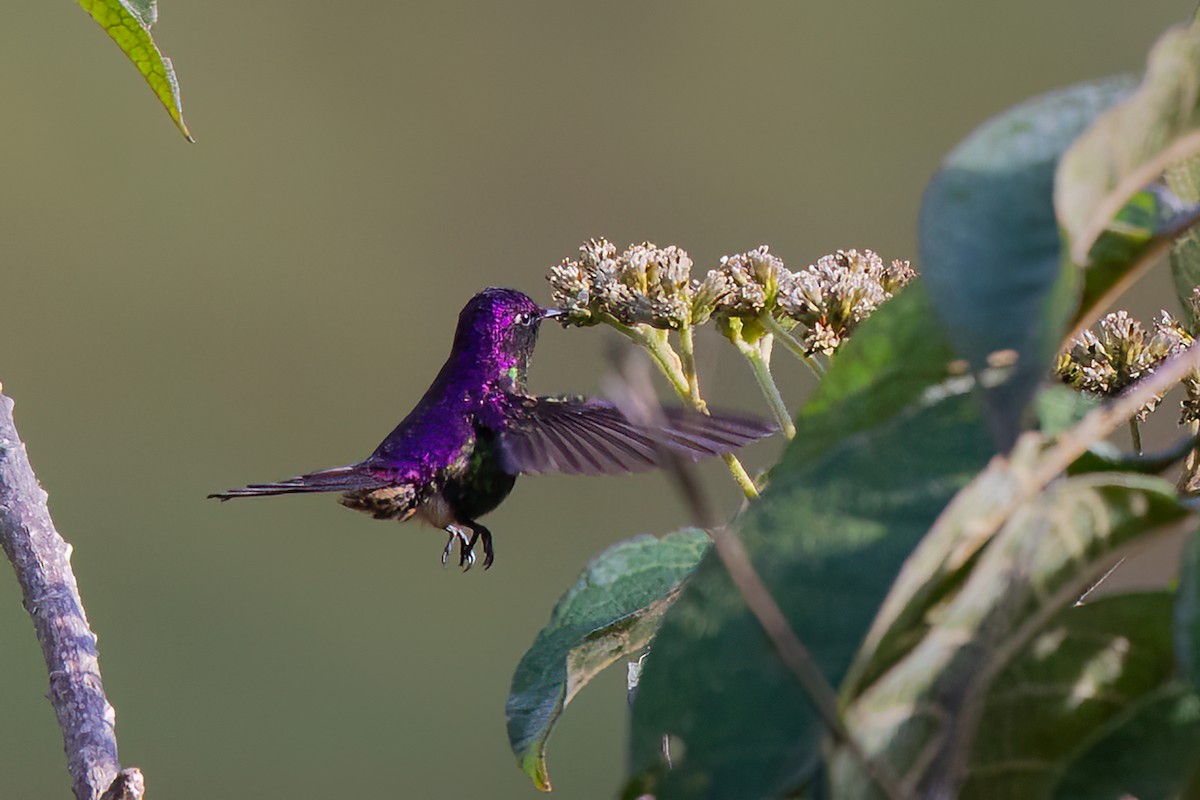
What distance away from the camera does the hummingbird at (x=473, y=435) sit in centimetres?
100

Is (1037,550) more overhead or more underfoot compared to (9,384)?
more underfoot

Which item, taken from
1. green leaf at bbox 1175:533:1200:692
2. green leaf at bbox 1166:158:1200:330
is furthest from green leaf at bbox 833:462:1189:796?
green leaf at bbox 1166:158:1200:330

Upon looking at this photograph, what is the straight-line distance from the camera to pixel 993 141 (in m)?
0.26

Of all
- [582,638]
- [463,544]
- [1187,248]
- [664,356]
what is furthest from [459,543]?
[1187,248]

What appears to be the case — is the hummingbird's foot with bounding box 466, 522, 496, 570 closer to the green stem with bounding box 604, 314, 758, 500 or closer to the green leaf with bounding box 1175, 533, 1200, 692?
the green stem with bounding box 604, 314, 758, 500

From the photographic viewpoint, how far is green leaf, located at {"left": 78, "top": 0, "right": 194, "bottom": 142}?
0.45 meters

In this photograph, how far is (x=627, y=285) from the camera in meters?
0.77

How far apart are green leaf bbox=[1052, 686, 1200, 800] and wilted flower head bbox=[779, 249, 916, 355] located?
0.39m

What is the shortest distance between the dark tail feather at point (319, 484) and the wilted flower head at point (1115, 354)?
1.62ft

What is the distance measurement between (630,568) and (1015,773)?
0.25m

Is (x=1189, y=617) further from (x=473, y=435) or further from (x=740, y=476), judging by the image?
(x=473, y=435)

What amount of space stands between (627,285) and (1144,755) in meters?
0.52

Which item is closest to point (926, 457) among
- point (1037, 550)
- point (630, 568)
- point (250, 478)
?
point (1037, 550)

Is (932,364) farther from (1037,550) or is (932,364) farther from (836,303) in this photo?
(836,303)
